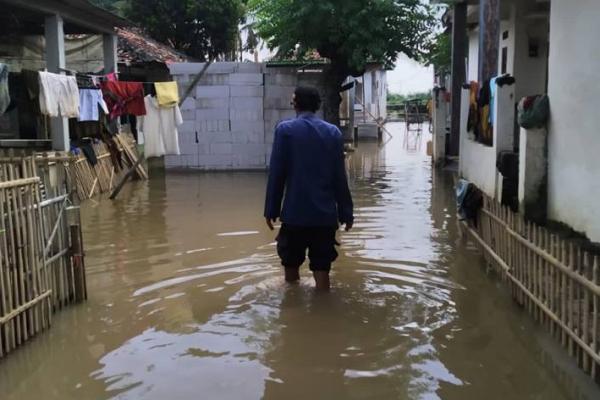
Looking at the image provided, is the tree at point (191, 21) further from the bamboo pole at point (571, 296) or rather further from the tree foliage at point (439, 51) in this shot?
the bamboo pole at point (571, 296)

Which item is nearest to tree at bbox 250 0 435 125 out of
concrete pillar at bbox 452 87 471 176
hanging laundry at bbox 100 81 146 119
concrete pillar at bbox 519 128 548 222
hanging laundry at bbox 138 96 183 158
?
hanging laundry at bbox 138 96 183 158

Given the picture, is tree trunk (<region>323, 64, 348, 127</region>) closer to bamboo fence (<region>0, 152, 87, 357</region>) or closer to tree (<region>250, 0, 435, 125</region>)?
tree (<region>250, 0, 435, 125</region>)

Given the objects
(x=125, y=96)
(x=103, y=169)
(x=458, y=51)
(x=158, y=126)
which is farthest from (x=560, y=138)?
(x=103, y=169)

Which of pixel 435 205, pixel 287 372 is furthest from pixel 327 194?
pixel 435 205

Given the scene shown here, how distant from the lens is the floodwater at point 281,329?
402 cm

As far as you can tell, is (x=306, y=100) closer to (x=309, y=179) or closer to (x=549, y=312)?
(x=309, y=179)

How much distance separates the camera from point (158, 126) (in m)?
12.3

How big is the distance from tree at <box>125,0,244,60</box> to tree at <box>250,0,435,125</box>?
7.65 m

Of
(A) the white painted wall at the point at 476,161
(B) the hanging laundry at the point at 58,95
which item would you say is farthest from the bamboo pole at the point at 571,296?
(B) the hanging laundry at the point at 58,95

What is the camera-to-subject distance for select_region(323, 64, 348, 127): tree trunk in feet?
52.5

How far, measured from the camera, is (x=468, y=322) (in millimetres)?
5168

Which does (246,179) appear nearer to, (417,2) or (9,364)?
(417,2)

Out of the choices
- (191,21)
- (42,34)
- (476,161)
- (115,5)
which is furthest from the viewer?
(115,5)

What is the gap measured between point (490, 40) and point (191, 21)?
17339 mm
